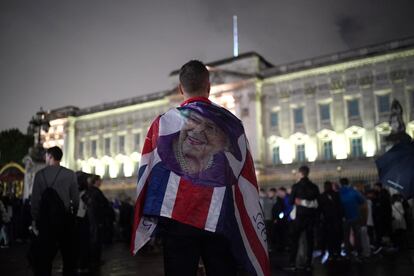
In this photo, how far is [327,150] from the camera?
116 feet

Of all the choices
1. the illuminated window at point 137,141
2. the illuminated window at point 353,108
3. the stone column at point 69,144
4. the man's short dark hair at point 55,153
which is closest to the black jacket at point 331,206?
the man's short dark hair at point 55,153

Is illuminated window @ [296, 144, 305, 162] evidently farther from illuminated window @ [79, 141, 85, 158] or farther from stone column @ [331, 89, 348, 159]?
illuminated window @ [79, 141, 85, 158]

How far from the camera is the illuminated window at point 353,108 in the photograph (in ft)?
114

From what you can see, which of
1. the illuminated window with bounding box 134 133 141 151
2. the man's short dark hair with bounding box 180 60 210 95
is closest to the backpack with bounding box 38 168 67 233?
the man's short dark hair with bounding box 180 60 210 95

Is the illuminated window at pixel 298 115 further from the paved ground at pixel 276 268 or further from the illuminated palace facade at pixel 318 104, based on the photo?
the paved ground at pixel 276 268

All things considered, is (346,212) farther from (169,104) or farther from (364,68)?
(169,104)

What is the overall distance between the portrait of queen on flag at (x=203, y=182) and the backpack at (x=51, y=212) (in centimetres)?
281

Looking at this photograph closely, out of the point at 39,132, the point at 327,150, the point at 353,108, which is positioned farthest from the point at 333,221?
the point at 353,108

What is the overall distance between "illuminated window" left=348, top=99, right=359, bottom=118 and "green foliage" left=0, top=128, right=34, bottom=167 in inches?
1729

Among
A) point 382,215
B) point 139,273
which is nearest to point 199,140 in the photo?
point 139,273

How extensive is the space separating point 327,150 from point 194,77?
1366 inches

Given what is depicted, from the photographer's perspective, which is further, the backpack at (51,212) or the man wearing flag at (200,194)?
the backpack at (51,212)

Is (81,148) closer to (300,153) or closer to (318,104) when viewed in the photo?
(300,153)

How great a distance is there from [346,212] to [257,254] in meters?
8.20
